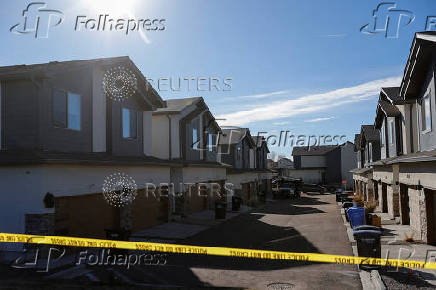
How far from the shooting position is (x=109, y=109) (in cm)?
1744

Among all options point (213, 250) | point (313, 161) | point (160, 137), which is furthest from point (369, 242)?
point (313, 161)

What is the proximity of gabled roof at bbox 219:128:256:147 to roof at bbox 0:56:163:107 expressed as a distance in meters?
19.2

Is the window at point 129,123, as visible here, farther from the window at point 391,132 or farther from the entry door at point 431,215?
the window at point 391,132

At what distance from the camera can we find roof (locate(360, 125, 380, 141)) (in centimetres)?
3234

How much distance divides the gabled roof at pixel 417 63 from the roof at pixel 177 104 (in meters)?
13.1

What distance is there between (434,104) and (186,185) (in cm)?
1505

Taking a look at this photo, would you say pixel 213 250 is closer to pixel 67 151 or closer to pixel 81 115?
pixel 67 151

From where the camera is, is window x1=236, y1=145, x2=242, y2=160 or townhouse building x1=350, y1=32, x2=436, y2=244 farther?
window x1=236, y1=145, x2=242, y2=160

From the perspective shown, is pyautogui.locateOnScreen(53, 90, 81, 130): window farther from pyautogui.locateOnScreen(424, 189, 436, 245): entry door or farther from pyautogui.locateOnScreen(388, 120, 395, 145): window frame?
pyautogui.locateOnScreen(388, 120, 395, 145): window frame

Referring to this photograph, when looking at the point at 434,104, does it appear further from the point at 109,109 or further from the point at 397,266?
the point at 109,109

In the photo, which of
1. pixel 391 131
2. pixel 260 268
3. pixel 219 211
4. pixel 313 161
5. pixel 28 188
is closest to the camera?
pixel 260 268

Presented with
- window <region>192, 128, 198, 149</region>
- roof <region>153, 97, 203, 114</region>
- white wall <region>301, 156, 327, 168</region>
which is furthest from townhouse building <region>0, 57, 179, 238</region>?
white wall <region>301, 156, 327, 168</region>

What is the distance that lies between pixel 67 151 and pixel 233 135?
28928 mm

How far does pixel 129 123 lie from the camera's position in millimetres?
19391
